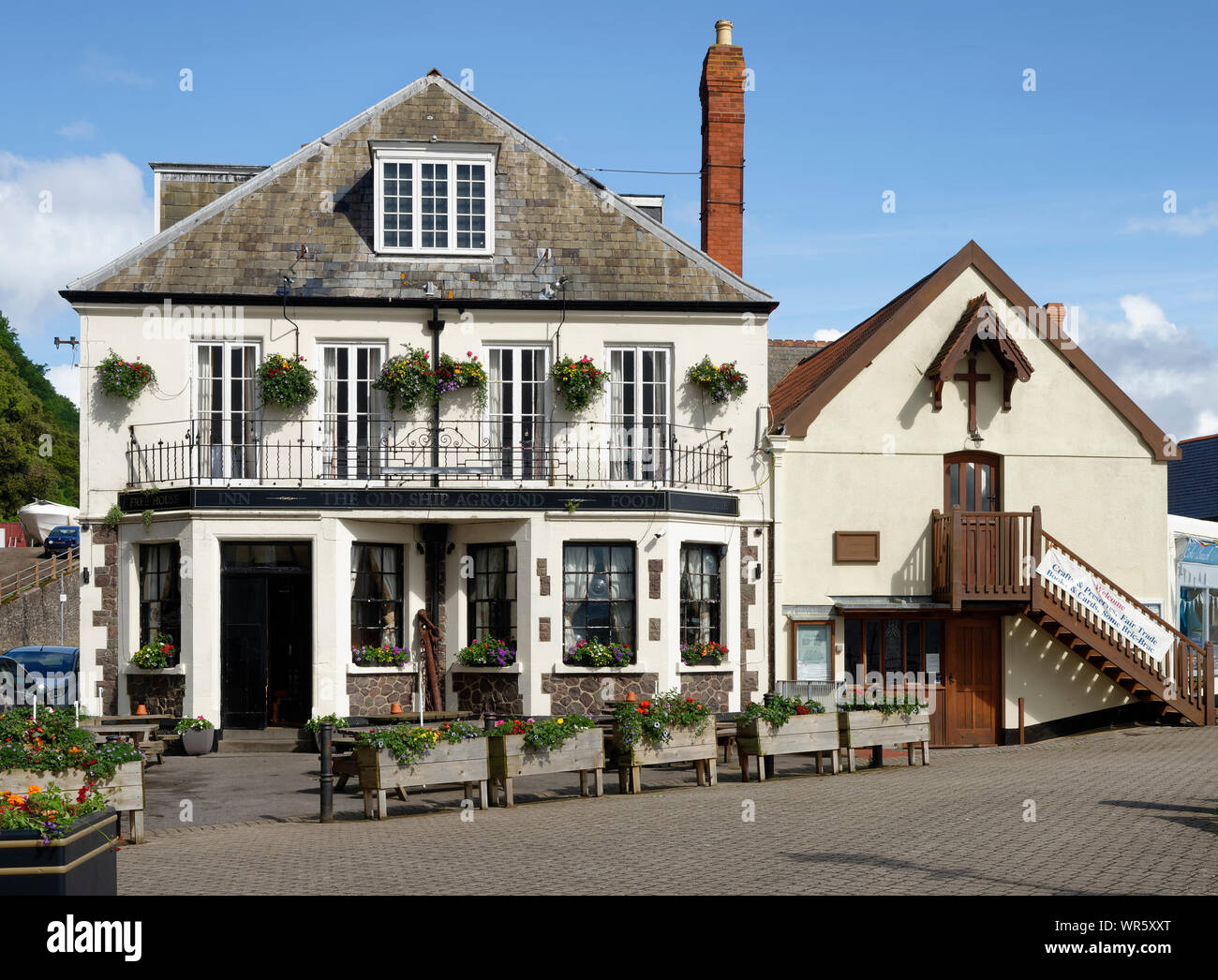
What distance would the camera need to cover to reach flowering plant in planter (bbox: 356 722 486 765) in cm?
1400

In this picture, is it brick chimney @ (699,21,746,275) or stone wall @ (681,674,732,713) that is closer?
stone wall @ (681,674,732,713)

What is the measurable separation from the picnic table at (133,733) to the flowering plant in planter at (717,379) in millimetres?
9716

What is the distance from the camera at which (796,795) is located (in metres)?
15.3

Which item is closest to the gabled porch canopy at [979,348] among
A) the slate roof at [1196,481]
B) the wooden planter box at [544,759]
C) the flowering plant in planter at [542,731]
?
the wooden planter box at [544,759]

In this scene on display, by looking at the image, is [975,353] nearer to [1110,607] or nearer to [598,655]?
[1110,607]

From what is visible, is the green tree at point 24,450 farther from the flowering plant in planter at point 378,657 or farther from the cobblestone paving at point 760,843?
the cobblestone paving at point 760,843

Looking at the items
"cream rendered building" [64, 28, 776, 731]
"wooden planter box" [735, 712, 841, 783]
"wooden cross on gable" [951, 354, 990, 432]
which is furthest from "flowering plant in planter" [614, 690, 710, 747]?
"wooden cross on gable" [951, 354, 990, 432]

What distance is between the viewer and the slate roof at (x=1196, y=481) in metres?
39.0

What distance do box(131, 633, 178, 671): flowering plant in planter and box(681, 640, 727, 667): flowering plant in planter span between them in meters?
7.87

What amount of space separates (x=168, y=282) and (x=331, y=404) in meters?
3.20

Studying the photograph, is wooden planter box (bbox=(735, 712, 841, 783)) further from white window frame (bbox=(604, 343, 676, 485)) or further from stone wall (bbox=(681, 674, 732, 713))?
white window frame (bbox=(604, 343, 676, 485))

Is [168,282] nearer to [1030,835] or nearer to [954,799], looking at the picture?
[954,799]

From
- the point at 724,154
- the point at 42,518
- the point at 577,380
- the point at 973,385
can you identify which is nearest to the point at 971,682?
the point at 973,385

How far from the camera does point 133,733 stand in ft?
58.3
